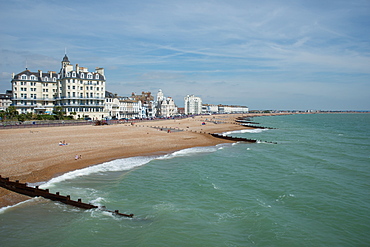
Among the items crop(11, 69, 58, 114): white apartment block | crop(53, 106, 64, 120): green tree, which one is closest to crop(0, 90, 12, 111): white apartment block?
crop(11, 69, 58, 114): white apartment block

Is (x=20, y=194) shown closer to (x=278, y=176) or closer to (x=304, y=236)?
(x=304, y=236)

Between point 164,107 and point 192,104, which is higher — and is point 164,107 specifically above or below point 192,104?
below

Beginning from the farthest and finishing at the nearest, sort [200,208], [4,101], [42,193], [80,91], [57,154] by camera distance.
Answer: [4,101], [80,91], [57,154], [200,208], [42,193]

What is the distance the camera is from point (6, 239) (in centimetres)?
970

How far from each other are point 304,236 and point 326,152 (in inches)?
917

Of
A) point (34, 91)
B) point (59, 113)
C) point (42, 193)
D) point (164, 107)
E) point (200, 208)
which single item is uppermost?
point (34, 91)

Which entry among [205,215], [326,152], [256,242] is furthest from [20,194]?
[326,152]

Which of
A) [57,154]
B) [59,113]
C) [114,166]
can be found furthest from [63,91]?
[114,166]

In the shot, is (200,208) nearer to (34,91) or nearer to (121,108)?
(34,91)

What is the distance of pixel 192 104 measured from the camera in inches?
7013

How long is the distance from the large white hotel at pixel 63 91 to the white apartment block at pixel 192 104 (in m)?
109

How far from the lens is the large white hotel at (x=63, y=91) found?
2525 inches

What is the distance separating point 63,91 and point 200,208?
6361 cm

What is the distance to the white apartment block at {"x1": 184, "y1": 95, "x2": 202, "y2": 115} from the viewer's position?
177625 millimetres
